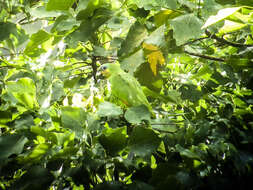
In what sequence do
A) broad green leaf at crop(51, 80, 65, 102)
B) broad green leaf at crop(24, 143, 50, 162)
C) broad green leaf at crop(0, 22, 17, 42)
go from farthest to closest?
broad green leaf at crop(51, 80, 65, 102) → broad green leaf at crop(0, 22, 17, 42) → broad green leaf at crop(24, 143, 50, 162)

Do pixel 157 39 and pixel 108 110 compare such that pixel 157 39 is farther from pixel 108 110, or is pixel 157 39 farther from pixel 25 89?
pixel 25 89

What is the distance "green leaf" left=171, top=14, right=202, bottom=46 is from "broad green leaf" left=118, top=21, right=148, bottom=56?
80 millimetres

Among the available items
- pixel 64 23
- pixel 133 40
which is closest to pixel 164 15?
pixel 133 40

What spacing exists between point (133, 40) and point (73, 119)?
0.61 ft

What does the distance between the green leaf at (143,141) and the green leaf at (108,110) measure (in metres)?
0.06

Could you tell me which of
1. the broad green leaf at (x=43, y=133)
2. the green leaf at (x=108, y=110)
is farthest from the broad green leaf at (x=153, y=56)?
the broad green leaf at (x=43, y=133)

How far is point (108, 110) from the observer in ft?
1.31

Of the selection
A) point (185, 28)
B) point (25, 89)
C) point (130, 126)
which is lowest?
point (130, 126)

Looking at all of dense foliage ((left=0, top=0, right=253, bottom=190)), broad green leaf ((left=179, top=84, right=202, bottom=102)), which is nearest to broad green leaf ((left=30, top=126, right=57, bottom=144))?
dense foliage ((left=0, top=0, right=253, bottom=190))

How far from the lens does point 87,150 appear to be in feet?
1.19

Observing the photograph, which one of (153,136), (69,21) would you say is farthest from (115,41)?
(153,136)

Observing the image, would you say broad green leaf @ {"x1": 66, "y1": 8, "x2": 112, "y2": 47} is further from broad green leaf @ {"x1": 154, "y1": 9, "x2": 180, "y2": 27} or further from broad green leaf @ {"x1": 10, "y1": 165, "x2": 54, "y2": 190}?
broad green leaf @ {"x1": 10, "y1": 165, "x2": 54, "y2": 190}

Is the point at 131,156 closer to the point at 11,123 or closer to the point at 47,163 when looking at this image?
the point at 47,163

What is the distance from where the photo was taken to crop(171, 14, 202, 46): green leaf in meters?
0.35
